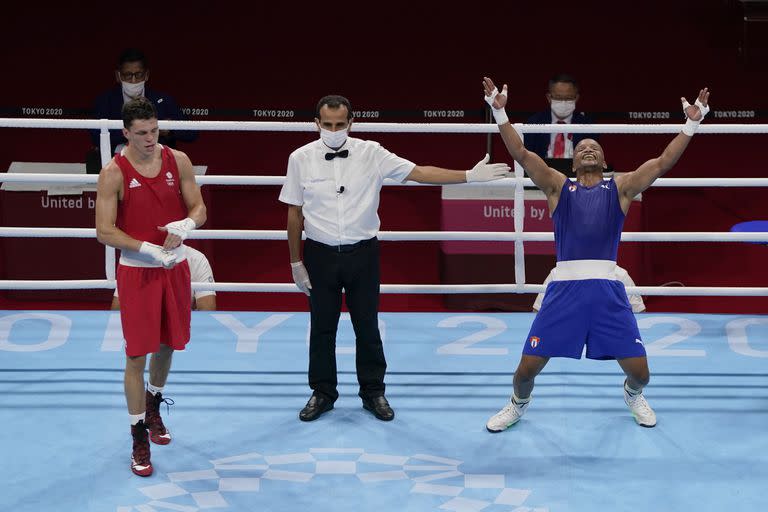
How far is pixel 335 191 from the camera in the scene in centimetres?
483

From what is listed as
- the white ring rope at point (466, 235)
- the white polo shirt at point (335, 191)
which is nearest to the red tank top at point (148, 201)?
the white polo shirt at point (335, 191)

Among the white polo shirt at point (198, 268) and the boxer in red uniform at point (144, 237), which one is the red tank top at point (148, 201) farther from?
the white polo shirt at point (198, 268)

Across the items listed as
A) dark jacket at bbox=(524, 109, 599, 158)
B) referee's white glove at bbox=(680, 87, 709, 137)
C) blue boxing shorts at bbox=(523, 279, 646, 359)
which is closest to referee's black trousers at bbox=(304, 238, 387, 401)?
blue boxing shorts at bbox=(523, 279, 646, 359)

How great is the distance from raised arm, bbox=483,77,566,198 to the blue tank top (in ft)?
0.17

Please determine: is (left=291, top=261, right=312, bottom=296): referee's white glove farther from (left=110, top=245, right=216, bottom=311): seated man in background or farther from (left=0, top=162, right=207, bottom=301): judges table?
(left=0, top=162, right=207, bottom=301): judges table

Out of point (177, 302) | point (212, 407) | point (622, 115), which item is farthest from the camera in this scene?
point (622, 115)

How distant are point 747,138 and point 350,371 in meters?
5.81

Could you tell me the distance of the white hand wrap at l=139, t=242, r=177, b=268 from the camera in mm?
4316

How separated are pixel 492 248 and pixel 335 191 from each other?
2.66m

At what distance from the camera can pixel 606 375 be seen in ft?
17.6

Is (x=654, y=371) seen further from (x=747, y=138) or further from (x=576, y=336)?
(x=747, y=138)

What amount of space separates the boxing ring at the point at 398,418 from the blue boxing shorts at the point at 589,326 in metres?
0.37

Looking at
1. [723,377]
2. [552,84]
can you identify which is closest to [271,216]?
Answer: [552,84]

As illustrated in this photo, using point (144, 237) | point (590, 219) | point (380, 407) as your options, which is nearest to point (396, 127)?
point (590, 219)
